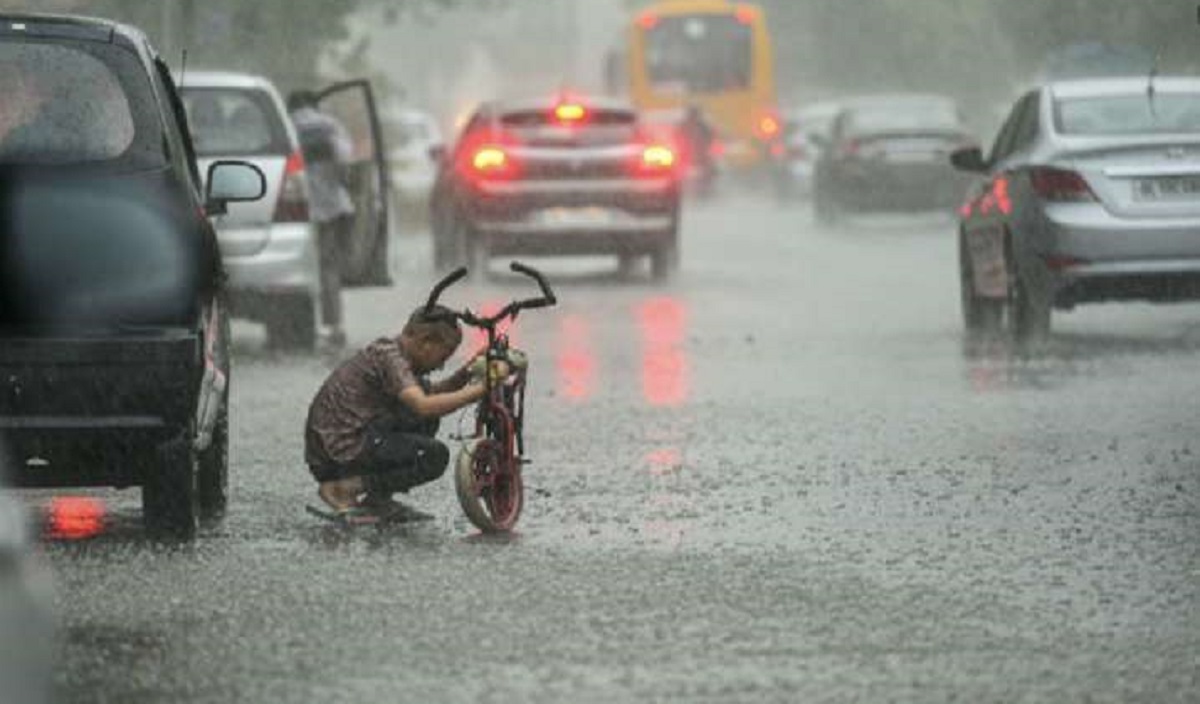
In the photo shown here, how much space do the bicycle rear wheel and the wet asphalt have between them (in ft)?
A: 0.32

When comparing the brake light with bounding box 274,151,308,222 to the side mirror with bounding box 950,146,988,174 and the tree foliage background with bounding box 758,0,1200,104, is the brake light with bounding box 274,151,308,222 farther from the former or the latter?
the tree foliage background with bounding box 758,0,1200,104

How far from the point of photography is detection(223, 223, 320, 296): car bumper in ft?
66.9

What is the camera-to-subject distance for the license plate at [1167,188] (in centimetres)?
2084

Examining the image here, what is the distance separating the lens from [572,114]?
30156 mm

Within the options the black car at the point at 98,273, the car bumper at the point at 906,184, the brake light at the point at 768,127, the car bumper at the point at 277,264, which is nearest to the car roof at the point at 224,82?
the car bumper at the point at 277,264

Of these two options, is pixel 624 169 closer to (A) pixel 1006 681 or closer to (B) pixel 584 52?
(A) pixel 1006 681

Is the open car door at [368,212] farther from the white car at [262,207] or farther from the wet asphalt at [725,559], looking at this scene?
the wet asphalt at [725,559]

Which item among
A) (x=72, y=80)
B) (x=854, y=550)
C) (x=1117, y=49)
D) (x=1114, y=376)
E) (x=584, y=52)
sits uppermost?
(x=72, y=80)

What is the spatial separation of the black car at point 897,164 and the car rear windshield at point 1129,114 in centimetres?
2132

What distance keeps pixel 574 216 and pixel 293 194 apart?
31.2ft

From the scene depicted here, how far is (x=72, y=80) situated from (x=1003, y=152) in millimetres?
11892

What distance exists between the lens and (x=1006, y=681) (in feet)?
27.8

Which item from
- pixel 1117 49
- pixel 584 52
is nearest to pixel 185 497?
pixel 1117 49

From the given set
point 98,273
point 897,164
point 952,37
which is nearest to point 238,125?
point 98,273
